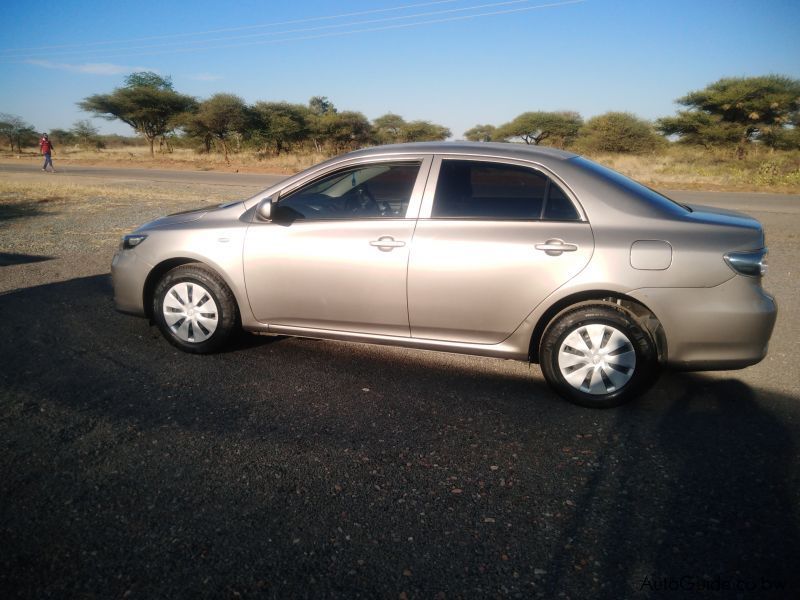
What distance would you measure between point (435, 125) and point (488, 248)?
50.2 metres

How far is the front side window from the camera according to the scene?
4215 millimetres

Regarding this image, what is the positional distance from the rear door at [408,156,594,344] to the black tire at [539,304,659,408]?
261 millimetres

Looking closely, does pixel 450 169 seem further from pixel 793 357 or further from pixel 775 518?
pixel 793 357

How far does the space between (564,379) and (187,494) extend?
2345 mm

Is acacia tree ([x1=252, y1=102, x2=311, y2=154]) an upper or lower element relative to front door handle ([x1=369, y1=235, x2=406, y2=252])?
upper

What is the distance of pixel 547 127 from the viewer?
45.4 meters

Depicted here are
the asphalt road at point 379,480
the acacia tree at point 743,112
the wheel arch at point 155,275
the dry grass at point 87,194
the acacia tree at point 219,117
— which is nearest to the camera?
the asphalt road at point 379,480

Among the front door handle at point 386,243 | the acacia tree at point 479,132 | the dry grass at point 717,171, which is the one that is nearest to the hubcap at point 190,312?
the front door handle at point 386,243

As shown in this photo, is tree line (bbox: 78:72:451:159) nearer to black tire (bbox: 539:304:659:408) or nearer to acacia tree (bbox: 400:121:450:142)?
acacia tree (bbox: 400:121:450:142)

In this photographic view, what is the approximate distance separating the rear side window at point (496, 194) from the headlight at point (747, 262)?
934mm

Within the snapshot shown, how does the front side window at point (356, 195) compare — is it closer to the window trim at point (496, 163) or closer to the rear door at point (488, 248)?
the window trim at point (496, 163)

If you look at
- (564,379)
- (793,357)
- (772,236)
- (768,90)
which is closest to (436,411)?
(564,379)

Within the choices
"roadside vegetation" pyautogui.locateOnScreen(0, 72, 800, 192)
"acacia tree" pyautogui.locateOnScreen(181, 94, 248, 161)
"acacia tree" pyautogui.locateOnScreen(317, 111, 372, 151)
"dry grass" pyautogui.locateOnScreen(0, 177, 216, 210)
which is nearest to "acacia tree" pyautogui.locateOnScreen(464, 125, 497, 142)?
"roadside vegetation" pyautogui.locateOnScreen(0, 72, 800, 192)

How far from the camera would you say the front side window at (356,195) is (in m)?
4.21
